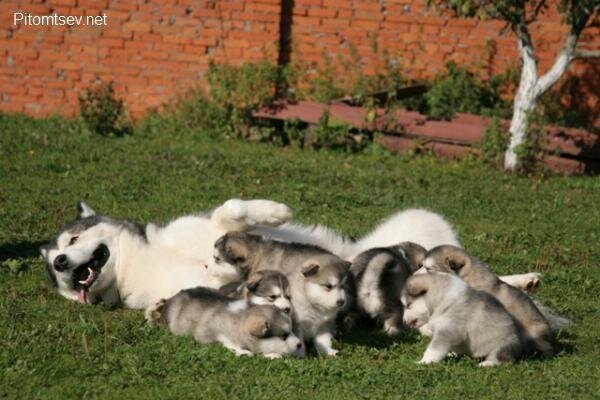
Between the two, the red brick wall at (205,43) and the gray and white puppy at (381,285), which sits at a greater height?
the red brick wall at (205,43)

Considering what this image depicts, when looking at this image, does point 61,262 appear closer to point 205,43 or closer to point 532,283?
point 532,283

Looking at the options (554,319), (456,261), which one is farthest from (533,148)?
(456,261)

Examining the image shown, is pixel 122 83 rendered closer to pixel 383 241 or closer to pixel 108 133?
pixel 108 133

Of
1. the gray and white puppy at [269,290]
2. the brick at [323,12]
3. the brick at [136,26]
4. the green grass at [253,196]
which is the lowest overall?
the green grass at [253,196]

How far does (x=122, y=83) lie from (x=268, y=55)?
217 cm

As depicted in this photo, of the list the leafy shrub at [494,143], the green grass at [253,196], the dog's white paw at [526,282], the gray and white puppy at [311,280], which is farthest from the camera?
the leafy shrub at [494,143]

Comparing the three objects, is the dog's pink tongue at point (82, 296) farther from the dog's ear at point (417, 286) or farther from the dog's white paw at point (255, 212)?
the dog's ear at point (417, 286)

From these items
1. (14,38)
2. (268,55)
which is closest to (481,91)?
(268,55)

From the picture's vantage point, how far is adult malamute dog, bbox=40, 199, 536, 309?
271 inches

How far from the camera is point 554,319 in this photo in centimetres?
682

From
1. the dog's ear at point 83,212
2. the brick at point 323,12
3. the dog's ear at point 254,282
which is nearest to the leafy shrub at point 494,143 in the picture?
the brick at point 323,12

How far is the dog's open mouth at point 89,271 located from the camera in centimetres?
689

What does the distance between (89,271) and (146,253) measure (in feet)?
1.20

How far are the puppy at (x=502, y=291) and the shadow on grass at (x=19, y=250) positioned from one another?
317 centimetres
